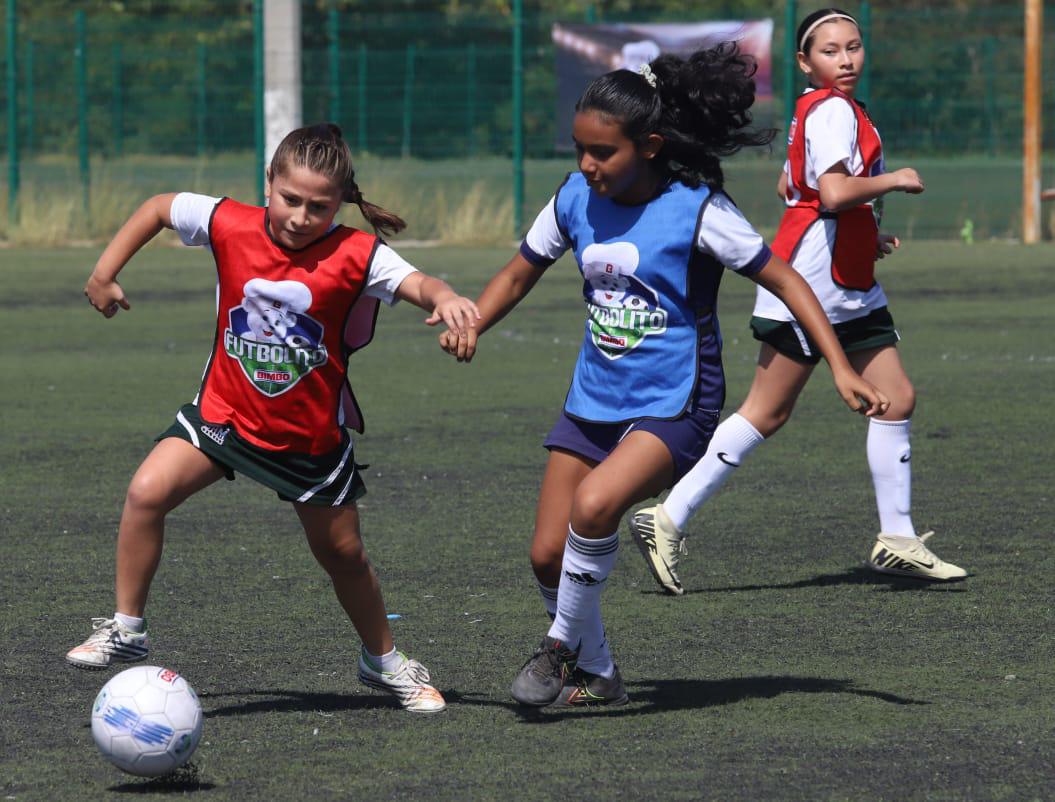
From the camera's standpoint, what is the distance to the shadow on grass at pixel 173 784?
15.1ft

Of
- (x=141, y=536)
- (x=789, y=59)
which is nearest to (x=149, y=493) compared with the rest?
(x=141, y=536)

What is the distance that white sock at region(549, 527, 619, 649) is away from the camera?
5.25 metres

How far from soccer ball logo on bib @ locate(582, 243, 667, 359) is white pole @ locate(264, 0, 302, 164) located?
2065 centimetres

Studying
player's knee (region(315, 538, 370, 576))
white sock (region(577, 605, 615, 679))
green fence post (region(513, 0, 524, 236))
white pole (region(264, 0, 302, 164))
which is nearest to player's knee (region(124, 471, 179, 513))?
player's knee (region(315, 538, 370, 576))

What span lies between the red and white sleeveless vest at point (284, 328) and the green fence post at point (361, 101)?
24852mm

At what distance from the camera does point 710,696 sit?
5430mm

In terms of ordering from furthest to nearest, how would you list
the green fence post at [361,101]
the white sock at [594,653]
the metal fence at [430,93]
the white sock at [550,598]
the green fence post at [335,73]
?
the green fence post at [361,101] < the green fence post at [335,73] < the metal fence at [430,93] < the white sock at [550,598] < the white sock at [594,653]

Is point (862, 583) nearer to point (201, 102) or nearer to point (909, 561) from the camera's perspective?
point (909, 561)

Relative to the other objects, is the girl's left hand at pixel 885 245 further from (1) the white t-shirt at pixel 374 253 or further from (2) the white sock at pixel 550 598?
(1) the white t-shirt at pixel 374 253

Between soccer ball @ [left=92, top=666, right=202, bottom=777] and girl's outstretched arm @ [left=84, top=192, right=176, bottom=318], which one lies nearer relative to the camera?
soccer ball @ [left=92, top=666, right=202, bottom=777]

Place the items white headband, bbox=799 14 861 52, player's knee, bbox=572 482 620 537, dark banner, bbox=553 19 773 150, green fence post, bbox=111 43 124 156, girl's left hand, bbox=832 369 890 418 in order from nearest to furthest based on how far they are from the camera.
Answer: girl's left hand, bbox=832 369 890 418, player's knee, bbox=572 482 620 537, white headband, bbox=799 14 861 52, dark banner, bbox=553 19 773 150, green fence post, bbox=111 43 124 156

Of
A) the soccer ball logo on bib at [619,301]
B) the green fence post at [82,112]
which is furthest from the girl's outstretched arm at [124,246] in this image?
the green fence post at [82,112]

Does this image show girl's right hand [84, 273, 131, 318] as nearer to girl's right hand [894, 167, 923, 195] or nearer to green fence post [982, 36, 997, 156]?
girl's right hand [894, 167, 923, 195]

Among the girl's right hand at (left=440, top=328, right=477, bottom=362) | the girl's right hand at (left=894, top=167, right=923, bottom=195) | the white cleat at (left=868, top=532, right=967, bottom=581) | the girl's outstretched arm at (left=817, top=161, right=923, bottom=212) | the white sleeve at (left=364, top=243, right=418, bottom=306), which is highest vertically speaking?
the girl's right hand at (left=894, top=167, right=923, bottom=195)
